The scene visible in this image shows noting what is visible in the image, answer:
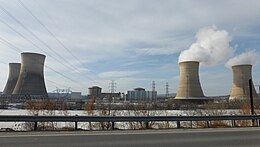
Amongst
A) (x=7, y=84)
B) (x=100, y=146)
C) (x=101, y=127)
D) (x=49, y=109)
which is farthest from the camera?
(x=7, y=84)

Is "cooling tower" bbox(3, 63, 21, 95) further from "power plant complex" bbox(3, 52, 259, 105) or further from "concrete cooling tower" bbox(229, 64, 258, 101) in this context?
"concrete cooling tower" bbox(229, 64, 258, 101)

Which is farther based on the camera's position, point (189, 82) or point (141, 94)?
point (141, 94)

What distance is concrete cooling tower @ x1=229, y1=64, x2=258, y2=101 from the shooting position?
127ft

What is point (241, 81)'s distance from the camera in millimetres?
39938

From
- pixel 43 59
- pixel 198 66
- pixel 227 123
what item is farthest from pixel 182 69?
pixel 227 123

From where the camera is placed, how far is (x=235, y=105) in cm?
3481

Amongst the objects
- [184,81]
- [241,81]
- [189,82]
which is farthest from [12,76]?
[241,81]

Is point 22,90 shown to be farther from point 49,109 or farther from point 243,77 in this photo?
point 243,77

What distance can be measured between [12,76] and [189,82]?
123 feet

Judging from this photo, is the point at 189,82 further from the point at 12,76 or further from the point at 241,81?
the point at 12,76

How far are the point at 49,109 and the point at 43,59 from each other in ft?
110

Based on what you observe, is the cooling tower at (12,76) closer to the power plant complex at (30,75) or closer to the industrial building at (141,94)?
the power plant complex at (30,75)

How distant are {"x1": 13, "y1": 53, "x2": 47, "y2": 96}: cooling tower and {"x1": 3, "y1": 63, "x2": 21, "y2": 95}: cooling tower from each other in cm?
601

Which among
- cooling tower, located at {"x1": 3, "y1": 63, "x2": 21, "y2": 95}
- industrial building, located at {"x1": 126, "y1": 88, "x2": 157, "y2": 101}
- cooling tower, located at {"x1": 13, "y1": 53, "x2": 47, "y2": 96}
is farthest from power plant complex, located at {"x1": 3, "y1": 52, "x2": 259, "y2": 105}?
industrial building, located at {"x1": 126, "y1": 88, "x2": 157, "y2": 101}
